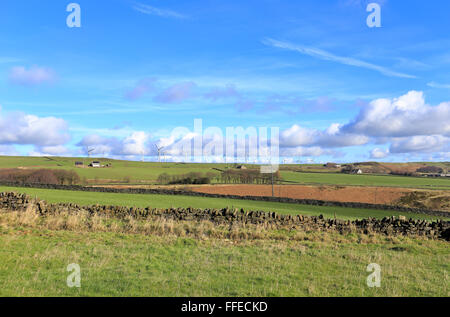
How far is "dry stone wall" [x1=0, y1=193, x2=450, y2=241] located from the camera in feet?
74.3

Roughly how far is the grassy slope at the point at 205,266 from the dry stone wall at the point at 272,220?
5422mm

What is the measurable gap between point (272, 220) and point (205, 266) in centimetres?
1279

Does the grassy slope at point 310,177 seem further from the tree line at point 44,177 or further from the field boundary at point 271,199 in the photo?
the field boundary at point 271,199

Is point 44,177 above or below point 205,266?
above

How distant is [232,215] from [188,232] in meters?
5.49

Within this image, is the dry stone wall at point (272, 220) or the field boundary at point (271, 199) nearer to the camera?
the dry stone wall at point (272, 220)

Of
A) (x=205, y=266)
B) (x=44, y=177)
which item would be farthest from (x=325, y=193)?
(x=205, y=266)

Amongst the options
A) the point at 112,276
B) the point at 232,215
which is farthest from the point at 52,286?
the point at 232,215

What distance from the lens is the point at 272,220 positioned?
24.0 m

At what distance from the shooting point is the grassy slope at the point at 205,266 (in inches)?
369

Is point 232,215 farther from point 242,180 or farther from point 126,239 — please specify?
point 242,180

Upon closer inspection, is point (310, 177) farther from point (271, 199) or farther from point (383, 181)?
point (271, 199)

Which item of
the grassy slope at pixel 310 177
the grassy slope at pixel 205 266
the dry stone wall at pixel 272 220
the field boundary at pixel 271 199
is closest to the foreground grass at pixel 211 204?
the field boundary at pixel 271 199

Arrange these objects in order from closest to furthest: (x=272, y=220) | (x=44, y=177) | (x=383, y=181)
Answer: (x=272, y=220) → (x=44, y=177) → (x=383, y=181)
